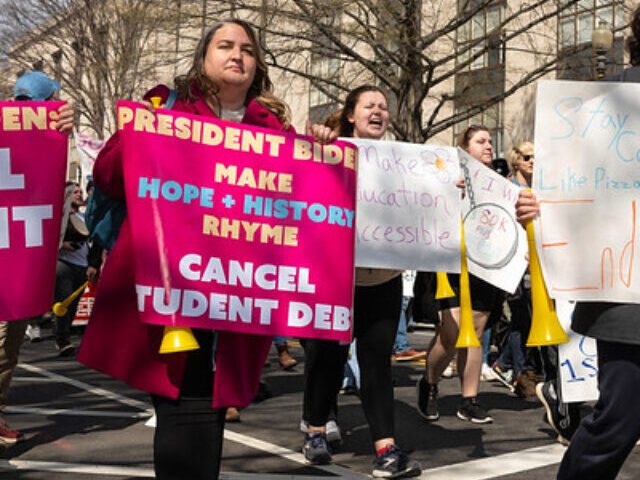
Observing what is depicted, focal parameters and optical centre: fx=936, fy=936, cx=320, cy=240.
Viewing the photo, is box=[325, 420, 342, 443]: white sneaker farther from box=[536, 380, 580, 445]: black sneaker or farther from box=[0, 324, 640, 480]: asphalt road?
box=[536, 380, 580, 445]: black sneaker

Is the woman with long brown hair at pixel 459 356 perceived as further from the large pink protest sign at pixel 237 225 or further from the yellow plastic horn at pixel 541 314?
the large pink protest sign at pixel 237 225

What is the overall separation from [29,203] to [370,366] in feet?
5.74

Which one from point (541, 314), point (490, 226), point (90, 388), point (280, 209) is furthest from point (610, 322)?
point (90, 388)

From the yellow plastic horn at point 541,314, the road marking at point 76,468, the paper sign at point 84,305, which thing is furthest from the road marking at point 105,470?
the paper sign at point 84,305

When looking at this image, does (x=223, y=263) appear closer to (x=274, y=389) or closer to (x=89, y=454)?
(x=89, y=454)

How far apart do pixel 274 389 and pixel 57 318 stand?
3.52 metres

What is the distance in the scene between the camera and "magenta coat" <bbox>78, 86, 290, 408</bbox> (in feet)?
8.96

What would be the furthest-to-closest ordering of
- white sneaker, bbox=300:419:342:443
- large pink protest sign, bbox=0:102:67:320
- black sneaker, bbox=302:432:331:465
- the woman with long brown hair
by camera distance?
1. the woman with long brown hair
2. white sneaker, bbox=300:419:342:443
3. black sneaker, bbox=302:432:331:465
4. large pink protest sign, bbox=0:102:67:320

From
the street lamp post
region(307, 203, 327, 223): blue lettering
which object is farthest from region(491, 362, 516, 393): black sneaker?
the street lamp post

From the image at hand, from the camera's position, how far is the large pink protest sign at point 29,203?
3557 millimetres

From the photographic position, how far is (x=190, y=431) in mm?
2736

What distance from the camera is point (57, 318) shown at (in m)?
9.80

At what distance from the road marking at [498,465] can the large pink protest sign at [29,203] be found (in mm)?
1991

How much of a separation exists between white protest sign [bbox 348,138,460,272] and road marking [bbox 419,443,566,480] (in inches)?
42.2
